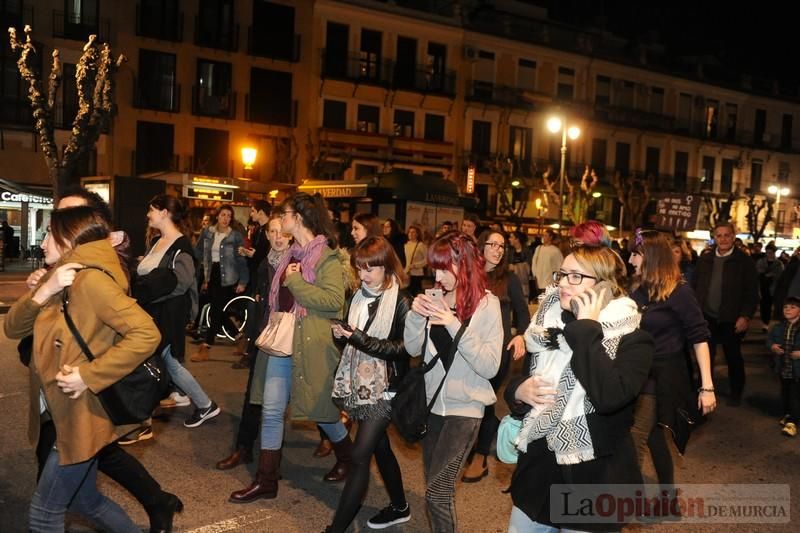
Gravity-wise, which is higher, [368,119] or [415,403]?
[368,119]

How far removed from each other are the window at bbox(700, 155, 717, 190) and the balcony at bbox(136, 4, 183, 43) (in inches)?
1341

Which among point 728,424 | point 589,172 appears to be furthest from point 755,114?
point 728,424

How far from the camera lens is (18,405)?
6844 millimetres

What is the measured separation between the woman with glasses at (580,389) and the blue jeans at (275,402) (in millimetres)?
2068

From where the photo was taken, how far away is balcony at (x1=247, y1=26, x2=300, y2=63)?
1237 inches

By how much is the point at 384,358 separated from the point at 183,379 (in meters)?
3.05

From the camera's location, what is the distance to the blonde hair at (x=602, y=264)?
2896mm

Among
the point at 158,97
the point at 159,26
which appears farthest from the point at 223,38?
the point at 158,97

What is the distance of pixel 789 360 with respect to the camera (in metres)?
7.45

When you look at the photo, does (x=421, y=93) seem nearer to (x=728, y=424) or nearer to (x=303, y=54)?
(x=303, y=54)

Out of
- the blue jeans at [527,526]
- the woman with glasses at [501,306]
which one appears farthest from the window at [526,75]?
the blue jeans at [527,526]

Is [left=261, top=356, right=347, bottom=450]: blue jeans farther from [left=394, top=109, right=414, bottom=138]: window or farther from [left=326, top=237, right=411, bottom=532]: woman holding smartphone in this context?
[left=394, top=109, right=414, bottom=138]: window

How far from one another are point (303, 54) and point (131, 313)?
31.3 metres

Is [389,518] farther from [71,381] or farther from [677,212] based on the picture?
[677,212]
